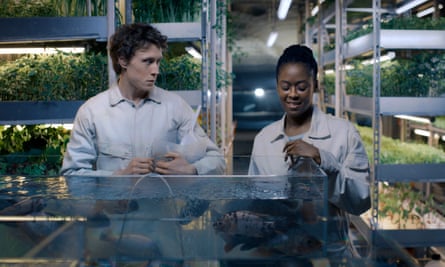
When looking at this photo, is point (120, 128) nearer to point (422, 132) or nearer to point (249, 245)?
point (249, 245)

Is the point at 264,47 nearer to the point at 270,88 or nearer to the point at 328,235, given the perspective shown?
the point at 270,88

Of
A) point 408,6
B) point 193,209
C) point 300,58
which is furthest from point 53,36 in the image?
point 408,6

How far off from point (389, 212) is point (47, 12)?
2.32m

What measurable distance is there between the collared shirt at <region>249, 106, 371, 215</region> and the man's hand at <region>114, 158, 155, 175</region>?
0.29 m

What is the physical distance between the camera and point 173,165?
5.83 feet

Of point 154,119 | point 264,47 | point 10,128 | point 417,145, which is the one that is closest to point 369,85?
point 417,145

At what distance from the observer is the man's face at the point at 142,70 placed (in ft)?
7.91

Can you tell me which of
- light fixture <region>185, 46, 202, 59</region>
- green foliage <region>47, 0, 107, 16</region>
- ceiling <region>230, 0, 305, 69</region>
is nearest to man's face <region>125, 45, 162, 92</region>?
green foliage <region>47, 0, 107, 16</region>

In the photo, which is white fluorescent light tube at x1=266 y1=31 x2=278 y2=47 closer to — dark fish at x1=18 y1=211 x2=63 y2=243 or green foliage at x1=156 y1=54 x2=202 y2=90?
green foliage at x1=156 y1=54 x2=202 y2=90

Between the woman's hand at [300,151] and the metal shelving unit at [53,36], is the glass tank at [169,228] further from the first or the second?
the metal shelving unit at [53,36]

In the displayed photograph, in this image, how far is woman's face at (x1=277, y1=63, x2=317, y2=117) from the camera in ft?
6.56

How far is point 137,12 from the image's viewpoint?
432 cm

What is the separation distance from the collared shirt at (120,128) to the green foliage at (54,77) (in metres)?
1.43

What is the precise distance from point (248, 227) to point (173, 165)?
1.97 feet
